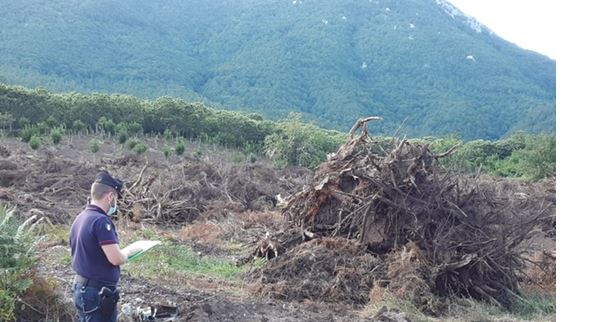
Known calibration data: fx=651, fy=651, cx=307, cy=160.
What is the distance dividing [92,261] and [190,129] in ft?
114

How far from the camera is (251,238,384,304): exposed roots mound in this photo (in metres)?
7.48

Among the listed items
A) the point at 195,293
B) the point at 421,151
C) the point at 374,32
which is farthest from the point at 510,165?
the point at 374,32

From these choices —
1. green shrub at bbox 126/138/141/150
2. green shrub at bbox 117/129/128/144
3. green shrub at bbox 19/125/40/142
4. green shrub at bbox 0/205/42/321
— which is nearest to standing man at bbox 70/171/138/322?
green shrub at bbox 0/205/42/321

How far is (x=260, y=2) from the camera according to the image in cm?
10300

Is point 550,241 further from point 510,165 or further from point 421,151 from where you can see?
point 510,165

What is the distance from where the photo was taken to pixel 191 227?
527 inches

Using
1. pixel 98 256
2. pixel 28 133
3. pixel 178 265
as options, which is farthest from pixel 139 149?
pixel 98 256

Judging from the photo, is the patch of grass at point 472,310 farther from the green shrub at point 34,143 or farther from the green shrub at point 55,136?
the green shrub at point 55,136

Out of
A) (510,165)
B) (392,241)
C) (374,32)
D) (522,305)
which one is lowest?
(510,165)

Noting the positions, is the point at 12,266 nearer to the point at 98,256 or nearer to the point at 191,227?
the point at 98,256

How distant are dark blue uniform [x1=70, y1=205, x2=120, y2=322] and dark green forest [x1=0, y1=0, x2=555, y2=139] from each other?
43.8 m

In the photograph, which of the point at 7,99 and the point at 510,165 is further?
Answer: the point at 510,165

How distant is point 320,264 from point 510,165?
29.8 m

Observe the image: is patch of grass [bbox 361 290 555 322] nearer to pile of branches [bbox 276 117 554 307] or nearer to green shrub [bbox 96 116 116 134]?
pile of branches [bbox 276 117 554 307]
